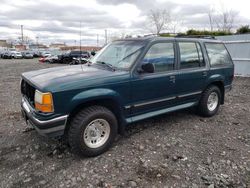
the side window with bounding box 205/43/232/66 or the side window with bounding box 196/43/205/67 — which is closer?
the side window with bounding box 196/43/205/67

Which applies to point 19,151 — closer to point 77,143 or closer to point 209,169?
point 77,143

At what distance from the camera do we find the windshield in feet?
12.6

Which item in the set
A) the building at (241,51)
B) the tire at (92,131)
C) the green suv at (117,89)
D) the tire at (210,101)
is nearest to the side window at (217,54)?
the green suv at (117,89)

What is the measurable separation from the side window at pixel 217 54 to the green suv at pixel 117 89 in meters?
0.03

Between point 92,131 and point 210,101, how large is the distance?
10.5 feet

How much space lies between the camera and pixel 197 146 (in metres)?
3.85

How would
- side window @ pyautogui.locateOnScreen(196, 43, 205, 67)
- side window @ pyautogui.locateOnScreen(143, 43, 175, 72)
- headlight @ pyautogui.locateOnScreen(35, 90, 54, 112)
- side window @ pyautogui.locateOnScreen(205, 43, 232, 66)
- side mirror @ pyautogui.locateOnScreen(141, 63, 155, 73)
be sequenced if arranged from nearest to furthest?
headlight @ pyautogui.locateOnScreen(35, 90, 54, 112), side mirror @ pyautogui.locateOnScreen(141, 63, 155, 73), side window @ pyautogui.locateOnScreen(143, 43, 175, 72), side window @ pyautogui.locateOnScreen(196, 43, 205, 67), side window @ pyautogui.locateOnScreen(205, 43, 232, 66)

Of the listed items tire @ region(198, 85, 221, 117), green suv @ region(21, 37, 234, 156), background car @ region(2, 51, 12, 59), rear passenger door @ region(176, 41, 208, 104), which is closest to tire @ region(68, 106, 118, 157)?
green suv @ region(21, 37, 234, 156)

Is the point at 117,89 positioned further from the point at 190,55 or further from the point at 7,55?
the point at 7,55

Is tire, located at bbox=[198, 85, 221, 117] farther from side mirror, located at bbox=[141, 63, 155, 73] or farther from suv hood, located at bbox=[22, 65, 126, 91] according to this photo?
suv hood, located at bbox=[22, 65, 126, 91]

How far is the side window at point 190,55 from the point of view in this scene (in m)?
4.41

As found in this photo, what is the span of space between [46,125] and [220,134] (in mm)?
3250

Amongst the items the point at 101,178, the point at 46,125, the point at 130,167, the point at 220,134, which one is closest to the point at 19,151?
the point at 46,125

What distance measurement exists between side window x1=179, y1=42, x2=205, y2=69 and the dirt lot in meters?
1.29
